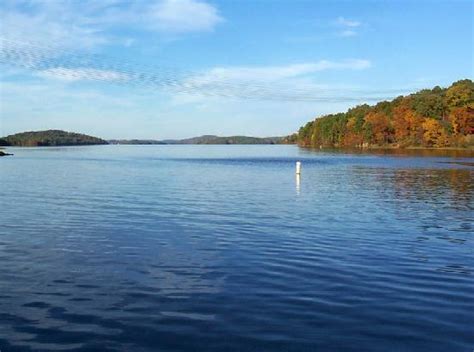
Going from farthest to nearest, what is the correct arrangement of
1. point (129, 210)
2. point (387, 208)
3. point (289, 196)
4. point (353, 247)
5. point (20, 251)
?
point (289, 196), point (387, 208), point (129, 210), point (353, 247), point (20, 251)

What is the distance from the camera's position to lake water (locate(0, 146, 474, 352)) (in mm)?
10195

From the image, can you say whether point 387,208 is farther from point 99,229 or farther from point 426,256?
point 99,229

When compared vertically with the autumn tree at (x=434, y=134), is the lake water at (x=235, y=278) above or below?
below

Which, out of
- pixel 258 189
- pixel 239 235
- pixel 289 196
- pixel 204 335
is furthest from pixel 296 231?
pixel 258 189

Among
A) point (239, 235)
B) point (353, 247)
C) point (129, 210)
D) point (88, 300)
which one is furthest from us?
point (129, 210)

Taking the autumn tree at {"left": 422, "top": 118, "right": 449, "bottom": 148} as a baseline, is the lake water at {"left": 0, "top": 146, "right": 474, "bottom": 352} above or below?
below

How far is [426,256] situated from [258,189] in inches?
1045

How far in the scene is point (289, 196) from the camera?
38.6m

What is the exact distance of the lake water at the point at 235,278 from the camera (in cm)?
1020

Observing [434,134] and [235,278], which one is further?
[434,134]

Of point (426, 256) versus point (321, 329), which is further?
point (426, 256)

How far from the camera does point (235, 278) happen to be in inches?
578

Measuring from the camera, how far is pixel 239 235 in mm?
21859

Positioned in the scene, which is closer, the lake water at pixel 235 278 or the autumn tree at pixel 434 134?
the lake water at pixel 235 278
